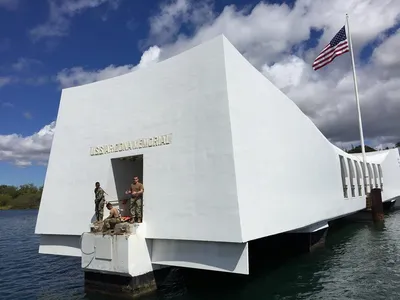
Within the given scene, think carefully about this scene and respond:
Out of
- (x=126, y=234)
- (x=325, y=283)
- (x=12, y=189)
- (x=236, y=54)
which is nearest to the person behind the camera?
(x=126, y=234)

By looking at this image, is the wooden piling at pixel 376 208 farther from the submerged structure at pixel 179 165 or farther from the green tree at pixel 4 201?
the green tree at pixel 4 201

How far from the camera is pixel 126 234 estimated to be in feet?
31.9

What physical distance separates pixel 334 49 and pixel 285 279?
16109mm

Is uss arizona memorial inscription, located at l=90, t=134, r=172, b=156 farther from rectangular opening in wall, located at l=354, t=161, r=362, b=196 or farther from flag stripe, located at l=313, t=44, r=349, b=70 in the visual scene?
rectangular opening in wall, located at l=354, t=161, r=362, b=196

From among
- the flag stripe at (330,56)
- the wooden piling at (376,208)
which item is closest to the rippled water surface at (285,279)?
the wooden piling at (376,208)

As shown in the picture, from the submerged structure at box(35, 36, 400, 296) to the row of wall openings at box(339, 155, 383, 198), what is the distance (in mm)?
10617

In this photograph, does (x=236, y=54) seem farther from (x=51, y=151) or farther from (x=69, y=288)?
(x=69, y=288)

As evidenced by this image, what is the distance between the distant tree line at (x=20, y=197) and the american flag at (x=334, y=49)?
106 m

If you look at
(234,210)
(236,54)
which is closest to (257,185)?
(234,210)

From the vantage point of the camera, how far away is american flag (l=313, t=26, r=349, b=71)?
21.5 meters

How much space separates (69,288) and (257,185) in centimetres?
721

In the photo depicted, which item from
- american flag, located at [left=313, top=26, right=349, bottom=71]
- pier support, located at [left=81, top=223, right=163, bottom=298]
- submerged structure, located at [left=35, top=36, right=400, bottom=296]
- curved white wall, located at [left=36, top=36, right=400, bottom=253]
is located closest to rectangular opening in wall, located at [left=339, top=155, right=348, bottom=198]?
american flag, located at [left=313, top=26, right=349, bottom=71]

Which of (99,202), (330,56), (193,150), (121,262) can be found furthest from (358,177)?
(121,262)

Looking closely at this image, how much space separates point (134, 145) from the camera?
11117mm
